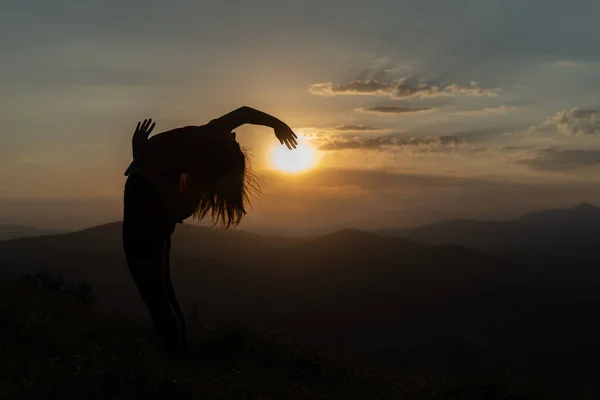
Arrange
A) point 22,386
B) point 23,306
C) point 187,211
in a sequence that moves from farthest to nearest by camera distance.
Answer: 1. point 23,306
2. point 187,211
3. point 22,386

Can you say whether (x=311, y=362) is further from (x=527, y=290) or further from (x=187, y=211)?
(x=527, y=290)

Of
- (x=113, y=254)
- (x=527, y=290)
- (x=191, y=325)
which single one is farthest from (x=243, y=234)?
(x=191, y=325)

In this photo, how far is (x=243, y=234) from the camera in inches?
7677

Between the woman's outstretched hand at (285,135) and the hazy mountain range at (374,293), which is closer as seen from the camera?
the woman's outstretched hand at (285,135)

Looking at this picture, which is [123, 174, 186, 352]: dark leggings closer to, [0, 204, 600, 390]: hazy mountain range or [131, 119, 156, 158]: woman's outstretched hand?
[131, 119, 156, 158]: woman's outstretched hand

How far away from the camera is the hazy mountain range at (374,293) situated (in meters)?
119

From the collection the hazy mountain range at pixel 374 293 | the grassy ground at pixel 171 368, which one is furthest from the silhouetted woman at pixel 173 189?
the hazy mountain range at pixel 374 293

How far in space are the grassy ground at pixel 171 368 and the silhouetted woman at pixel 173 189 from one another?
67 cm

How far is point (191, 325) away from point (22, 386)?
4.02 m

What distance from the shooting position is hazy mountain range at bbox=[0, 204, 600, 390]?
119 meters

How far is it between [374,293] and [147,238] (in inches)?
5982

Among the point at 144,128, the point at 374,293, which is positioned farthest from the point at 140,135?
the point at 374,293

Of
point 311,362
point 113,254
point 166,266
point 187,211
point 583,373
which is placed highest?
point 187,211

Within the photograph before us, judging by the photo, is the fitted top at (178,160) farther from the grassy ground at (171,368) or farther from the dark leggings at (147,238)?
the grassy ground at (171,368)
